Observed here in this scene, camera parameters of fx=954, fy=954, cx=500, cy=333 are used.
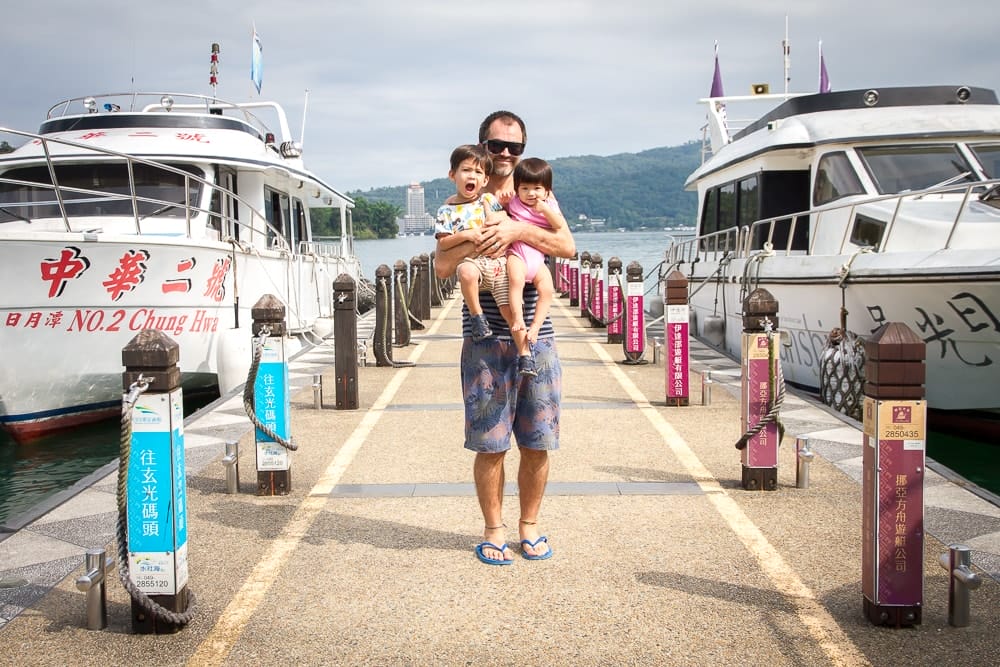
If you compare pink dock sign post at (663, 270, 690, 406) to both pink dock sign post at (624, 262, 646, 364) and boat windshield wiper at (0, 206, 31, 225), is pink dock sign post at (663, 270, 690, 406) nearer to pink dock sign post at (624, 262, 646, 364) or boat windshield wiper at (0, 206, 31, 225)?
pink dock sign post at (624, 262, 646, 364)

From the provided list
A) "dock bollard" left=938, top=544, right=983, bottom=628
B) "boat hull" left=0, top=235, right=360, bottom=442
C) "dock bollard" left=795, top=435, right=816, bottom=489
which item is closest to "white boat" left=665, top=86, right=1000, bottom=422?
"dock bollard" left=795, top=435, right=816, bottom=489

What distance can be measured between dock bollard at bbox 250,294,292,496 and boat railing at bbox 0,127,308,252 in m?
4.32

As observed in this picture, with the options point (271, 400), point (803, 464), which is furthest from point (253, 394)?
point (803, 464)

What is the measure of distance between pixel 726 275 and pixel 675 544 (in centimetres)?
1101

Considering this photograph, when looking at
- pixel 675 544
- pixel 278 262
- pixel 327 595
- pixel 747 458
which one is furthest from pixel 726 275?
pixel 327 595

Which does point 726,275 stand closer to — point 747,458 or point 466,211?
point 747,458

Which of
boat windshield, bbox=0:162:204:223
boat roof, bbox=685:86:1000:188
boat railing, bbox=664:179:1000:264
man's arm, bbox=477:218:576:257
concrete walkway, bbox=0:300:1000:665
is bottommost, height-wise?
concrete walkway, bbox=0:300:1000:665

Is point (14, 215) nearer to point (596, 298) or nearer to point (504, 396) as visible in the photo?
point (504, 396)

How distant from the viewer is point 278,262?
14.9 m

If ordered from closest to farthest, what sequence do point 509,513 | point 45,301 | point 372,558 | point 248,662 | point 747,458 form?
point 248,662, point 372,558, point 509,513, point 747,458, point 45,301

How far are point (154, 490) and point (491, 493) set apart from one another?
1.64 meters

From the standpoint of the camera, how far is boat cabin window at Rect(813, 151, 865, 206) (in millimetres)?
12242

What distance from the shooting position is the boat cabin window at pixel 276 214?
52.0 ft

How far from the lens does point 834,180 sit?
41.1 ft
